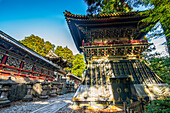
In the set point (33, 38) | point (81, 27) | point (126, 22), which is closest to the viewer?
point (126, 22)

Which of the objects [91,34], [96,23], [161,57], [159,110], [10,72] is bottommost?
[159,110]

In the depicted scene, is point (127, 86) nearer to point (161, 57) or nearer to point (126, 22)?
point (161, 57)

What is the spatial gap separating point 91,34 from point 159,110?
7522 mm

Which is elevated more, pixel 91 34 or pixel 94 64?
pixel 91 34

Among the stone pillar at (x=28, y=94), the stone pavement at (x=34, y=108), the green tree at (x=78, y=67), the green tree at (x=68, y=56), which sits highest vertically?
the green tree at (x=68, y=56)

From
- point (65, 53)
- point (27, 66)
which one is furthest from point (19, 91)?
point (65, 53)

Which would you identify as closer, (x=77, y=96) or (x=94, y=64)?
(x=77, y=96)

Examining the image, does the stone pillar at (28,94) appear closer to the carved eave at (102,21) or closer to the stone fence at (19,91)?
the stone fence at (19,91)

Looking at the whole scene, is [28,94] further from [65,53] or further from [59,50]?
[59,50]

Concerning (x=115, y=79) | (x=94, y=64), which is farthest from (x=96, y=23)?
(x=115, y=79)

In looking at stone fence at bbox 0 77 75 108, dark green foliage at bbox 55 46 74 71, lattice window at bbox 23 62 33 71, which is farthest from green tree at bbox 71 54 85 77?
lattice window at bbox 23 62 33 71

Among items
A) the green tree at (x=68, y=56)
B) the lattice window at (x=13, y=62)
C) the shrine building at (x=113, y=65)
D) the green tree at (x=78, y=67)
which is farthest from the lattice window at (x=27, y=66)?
the green tree at (x=68, y=56)

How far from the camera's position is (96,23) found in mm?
7703

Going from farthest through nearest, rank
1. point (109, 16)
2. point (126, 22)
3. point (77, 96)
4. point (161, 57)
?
point (126, 22) < point (109, 16) < point (77, 96) < point (161, 57)
